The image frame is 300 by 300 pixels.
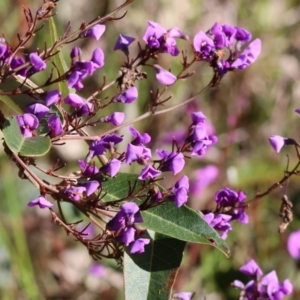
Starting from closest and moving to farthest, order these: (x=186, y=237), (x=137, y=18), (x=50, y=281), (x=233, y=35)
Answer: (x=186, y=237)
(x=233, y=35)
(x=50, y=281)
(x=137, y=18)

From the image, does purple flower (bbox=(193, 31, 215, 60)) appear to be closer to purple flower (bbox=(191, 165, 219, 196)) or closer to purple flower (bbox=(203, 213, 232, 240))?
purple flower (bbox=(203, 213, 232, 240))

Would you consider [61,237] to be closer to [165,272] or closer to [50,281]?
[50,281]

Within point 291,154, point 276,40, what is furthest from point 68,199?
point 276,40

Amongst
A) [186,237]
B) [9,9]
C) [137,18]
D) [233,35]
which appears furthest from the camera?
[137,18]

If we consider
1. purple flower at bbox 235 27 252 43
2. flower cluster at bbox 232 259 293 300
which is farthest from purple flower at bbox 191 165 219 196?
purple flower at bbox 235 27 252 43

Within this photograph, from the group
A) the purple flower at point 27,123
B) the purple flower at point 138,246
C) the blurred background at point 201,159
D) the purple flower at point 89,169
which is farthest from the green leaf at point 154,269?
the blurred background at point 201,159

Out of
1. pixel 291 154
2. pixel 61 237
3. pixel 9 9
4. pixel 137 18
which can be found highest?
pixel 9 9

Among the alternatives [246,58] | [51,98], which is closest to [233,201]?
[246,58]

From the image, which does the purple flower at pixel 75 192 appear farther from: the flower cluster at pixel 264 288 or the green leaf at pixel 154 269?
the flower cluster at pixel 264 288
